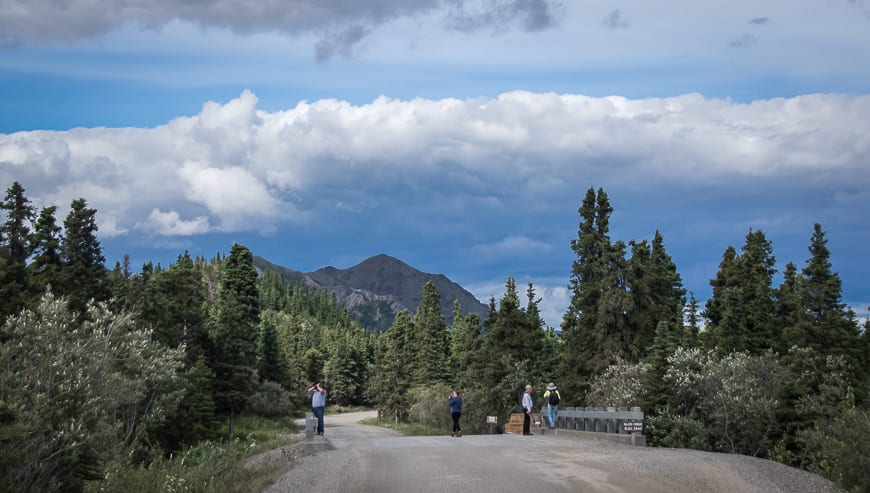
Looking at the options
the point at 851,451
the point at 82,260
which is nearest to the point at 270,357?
the point at 82,260

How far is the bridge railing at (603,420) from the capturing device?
25.4 metres

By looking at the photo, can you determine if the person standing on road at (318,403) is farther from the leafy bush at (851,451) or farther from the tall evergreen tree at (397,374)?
the tall evergreen tree at (397,374)

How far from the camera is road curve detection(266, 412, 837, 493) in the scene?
15.8 metres

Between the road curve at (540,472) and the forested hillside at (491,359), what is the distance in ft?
8.40

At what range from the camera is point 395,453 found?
22.3 meters

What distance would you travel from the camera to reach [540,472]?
57.8 feet

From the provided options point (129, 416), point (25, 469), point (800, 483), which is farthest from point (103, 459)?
point (800, 483)

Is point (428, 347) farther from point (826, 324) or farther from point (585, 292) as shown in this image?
point (826, 324)

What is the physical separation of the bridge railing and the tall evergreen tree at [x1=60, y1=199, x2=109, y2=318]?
24726mm

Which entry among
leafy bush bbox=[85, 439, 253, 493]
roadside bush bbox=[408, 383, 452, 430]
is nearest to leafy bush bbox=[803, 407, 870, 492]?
leafy bush bbox=[85, 439, 253, 493]

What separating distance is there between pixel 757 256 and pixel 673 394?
116ft

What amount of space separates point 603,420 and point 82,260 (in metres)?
29.2

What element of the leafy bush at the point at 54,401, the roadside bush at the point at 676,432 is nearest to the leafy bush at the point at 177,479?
the leafy bush at the point at 54,401

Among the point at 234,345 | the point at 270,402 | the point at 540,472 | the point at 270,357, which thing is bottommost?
the point at 540,472
